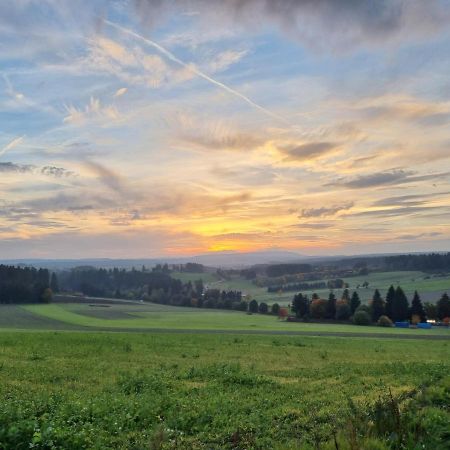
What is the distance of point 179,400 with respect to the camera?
1415cm

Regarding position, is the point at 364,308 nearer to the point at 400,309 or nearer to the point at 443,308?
the point at 400,309

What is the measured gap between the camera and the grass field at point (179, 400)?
399 inches

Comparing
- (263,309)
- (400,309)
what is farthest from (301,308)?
(400,309)

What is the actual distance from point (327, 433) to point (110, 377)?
484 inches

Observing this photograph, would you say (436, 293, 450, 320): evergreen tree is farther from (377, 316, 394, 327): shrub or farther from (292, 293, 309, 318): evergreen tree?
(292, 293, 309, 318): evergreen tree

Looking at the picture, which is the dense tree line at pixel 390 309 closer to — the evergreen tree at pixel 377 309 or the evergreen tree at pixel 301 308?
the evergreen tree at pixel 377 309

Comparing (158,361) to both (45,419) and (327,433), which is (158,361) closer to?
(45,419)

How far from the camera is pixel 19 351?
29.0m

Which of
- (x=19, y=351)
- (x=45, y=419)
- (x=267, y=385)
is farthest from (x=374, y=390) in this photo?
(x=19, y=351)

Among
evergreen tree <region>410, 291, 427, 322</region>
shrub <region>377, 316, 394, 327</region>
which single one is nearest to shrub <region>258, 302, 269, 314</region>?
shrub <region>377, 316, 394, 327</region>

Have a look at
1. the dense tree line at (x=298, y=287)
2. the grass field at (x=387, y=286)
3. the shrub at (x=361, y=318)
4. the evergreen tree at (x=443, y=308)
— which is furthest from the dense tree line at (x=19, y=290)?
the evergreen tree at (x=443, y=308)

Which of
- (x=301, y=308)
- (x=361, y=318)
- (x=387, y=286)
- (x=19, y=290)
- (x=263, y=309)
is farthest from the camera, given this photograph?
(x=387, y=286)

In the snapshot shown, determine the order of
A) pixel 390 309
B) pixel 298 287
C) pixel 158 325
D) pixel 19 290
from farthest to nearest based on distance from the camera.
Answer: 1. pixel 298 287
2. pixel 19 290
3. pixel 390 309
4. pixel 158 325

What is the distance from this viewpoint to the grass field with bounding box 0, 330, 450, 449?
33.3ft
